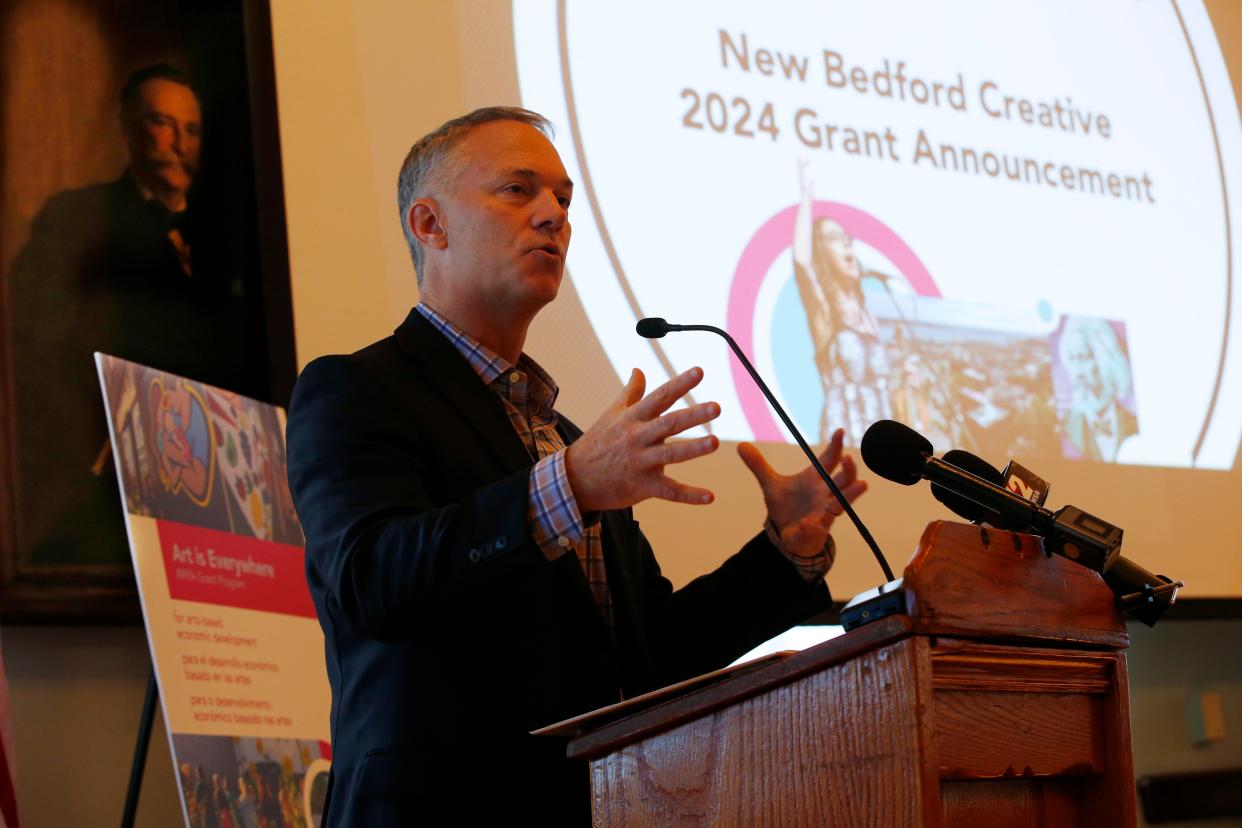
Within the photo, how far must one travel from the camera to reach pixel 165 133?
2867 millimetres

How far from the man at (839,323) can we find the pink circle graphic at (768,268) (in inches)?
1.4

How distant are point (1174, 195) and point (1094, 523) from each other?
10.0 ft

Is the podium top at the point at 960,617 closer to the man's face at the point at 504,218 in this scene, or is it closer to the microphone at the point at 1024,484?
the microphone at the point at 1024,484

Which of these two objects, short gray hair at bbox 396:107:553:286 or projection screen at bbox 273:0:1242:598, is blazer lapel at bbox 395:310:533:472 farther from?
projection screen at bbox 273:0:1242:598

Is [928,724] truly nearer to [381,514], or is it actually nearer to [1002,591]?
[1002,591]

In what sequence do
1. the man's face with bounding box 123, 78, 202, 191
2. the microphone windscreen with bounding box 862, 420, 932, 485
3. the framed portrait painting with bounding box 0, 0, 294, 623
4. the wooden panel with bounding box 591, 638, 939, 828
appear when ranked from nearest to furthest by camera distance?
the wooden panel with bounding box 591, 638, 939, 828 < the microphone windscreen with bounding box 862, 420, 932, 485 < the framed portrait painting with bounding box 0, 0, 294, 623 < the man's face with bounding box 123, 78, 202, 191

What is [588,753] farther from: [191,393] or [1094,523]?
[191,393]

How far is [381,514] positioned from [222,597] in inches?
48.1

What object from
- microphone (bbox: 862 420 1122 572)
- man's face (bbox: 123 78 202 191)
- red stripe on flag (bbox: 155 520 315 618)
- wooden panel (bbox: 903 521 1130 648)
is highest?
man's face (bbox: 123 78 202 191)

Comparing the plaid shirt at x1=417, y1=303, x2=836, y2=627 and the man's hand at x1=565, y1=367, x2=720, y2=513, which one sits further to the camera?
the plaid shirt at x1=417, y1=303, x2=836, y2=627

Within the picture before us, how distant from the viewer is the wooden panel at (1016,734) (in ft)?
3.83

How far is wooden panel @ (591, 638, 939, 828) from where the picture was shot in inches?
43.9

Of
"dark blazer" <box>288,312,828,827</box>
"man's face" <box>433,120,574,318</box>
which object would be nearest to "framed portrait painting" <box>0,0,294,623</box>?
"man's face" <box>433,120,574,318</box>

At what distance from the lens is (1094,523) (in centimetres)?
133
